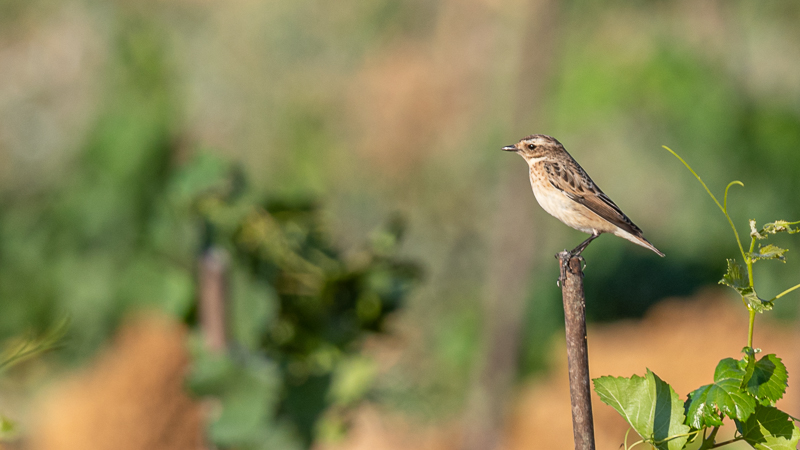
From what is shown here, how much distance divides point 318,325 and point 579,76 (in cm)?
397

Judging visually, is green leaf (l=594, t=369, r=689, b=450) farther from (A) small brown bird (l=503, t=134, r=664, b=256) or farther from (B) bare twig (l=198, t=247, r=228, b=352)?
(B) bare twig (l=198, t=247, r=228, b=352)

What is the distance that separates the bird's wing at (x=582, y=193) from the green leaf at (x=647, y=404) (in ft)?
2.12

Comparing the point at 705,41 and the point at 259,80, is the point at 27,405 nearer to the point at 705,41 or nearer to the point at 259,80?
the point at 259,80

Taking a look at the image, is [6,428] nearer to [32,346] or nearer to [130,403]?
[32,346]

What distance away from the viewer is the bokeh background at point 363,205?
7.63 ft

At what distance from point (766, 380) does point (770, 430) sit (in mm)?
65

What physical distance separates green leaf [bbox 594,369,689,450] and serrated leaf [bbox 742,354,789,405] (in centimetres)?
9

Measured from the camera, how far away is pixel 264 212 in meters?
2.21

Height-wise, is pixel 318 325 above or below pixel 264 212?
below

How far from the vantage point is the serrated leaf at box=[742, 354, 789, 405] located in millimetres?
791

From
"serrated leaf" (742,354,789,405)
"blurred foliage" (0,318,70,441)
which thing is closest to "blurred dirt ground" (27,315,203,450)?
"blurred foliage" (0,318,70,441)

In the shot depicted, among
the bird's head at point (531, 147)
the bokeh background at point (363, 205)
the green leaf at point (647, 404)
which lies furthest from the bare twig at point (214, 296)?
the green leaf at point (647, 404)

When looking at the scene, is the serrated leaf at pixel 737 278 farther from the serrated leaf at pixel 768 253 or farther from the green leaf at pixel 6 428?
the green leaf at pixel 6 428

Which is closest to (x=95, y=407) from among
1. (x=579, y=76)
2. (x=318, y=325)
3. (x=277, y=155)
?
Answer: (x=318, y=325)
